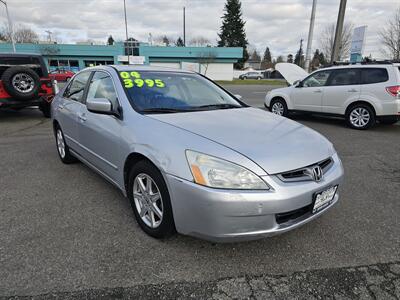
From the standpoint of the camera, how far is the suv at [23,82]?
7.57m

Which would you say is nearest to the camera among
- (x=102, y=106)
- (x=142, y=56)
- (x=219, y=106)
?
(x=102, y=106)

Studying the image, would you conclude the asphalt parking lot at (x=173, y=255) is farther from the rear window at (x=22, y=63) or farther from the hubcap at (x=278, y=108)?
the rear window at (x=22, y=63)

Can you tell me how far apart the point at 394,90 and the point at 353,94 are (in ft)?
3.05

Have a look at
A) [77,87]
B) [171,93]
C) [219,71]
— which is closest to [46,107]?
[77,87]

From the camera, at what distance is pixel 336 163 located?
8.95 ft

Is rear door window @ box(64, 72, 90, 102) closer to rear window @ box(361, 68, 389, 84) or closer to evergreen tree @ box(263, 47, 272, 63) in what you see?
rear window @ box(361, 68, 389, 84)

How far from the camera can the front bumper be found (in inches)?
81.9

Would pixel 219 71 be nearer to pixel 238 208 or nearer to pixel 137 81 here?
pixel 137 81

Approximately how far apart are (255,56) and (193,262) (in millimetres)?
112531

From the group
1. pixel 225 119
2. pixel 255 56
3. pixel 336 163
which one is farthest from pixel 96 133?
pixel 255 56

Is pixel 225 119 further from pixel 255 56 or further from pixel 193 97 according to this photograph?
pixel 255 56

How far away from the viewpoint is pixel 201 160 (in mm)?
2203

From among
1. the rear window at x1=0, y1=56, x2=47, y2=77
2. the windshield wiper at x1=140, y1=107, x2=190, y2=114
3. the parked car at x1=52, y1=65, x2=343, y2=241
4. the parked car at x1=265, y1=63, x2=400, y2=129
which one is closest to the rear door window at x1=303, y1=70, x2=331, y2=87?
the parked car at x1=265, y1=63, x2=400, y2=129

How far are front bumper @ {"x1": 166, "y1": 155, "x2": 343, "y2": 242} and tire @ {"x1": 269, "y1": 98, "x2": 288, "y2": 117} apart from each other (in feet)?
24.4
